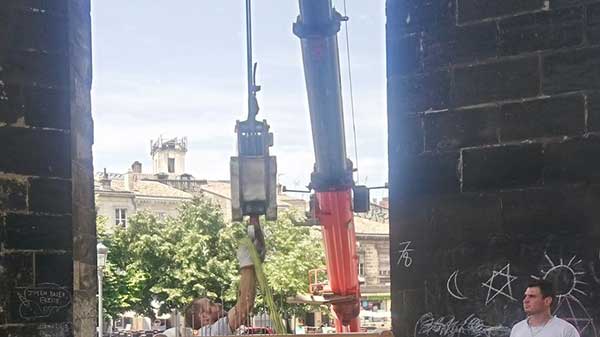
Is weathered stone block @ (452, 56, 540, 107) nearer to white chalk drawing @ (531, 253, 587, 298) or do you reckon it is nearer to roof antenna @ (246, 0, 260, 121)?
white chalk drawing @ (531, 253, 587, 298)

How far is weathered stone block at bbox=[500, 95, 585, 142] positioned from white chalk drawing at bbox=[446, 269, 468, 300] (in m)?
0.70

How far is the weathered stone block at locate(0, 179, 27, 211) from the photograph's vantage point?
191 inches

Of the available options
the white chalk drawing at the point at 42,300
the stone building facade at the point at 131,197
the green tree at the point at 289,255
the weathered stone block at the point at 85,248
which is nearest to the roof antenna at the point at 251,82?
the weathered stone block at the point at 85,248

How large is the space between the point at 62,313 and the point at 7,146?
920 mm

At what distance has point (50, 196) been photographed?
4.99 meters

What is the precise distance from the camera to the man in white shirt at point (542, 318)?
406cm

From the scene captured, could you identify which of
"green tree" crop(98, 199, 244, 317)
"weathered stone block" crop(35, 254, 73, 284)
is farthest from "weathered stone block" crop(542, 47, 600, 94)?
"green tree" crop(98, 199, 244, 317)

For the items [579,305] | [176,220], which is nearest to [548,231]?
[579,305]

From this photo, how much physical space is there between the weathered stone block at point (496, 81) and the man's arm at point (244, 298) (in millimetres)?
1917

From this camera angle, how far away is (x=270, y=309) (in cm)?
556

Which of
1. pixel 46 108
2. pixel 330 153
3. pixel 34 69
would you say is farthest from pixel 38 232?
pixel 330 153

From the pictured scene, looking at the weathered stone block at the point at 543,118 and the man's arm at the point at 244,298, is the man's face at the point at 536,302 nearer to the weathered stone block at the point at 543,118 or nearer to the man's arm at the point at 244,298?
the weathered stone block at the point at 543,118

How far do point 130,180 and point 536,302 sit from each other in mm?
56689

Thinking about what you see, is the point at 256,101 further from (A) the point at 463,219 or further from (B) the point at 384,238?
(B) the point at 384,238
